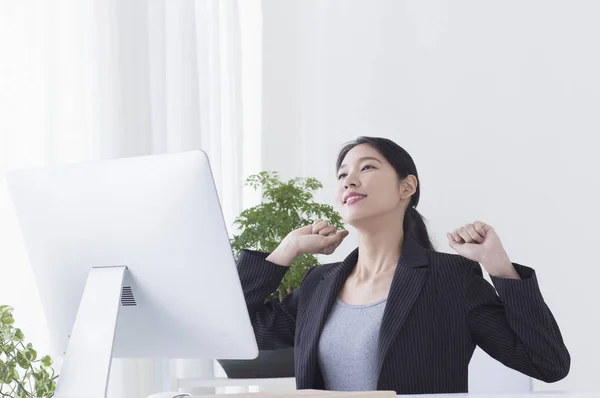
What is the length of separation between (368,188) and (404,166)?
135 mm

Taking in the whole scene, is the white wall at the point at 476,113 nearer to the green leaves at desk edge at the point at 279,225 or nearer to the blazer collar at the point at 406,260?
the green leaves at desk edge at the point at 279,225

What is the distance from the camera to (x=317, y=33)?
3.51 m

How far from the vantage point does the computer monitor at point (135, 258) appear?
1270mm

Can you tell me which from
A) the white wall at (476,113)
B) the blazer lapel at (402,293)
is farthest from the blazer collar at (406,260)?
the white wall at (476,113)

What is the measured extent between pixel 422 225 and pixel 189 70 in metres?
1.29

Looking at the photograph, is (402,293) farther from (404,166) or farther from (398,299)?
(404,166)

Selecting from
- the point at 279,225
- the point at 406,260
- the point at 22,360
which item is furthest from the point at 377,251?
the point at 22,360

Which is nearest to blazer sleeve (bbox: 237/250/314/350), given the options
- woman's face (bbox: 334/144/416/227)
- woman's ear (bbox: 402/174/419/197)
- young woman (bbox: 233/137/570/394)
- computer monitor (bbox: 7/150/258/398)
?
young woman (bbox: 233/137/570/394)

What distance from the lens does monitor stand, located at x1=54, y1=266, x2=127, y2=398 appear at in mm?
1271

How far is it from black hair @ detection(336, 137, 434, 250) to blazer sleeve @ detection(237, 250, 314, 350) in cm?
33

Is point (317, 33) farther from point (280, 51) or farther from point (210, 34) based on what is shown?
point (210, 34)

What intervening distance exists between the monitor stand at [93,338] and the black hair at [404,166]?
861 millimetres

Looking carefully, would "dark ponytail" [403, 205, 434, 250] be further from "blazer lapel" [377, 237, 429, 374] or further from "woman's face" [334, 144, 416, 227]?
"blazer lapel" [377, 237, 429, 374]

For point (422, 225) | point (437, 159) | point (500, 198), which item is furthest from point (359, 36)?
point (422, 225)
